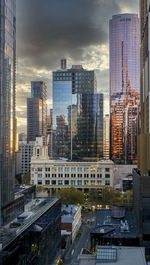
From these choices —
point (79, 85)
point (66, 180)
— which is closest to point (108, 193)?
point (66, 180)

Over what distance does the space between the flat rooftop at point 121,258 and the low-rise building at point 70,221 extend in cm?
1856

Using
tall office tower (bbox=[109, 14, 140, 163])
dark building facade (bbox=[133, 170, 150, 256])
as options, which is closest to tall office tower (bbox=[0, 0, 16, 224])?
dark building facade (bbox=[133, 170, 150, 256])

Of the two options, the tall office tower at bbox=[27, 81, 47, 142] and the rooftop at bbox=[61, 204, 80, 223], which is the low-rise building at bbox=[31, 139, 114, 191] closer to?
the rooftop at bbox=[61, 204, 80, 223]

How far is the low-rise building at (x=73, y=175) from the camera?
74000mm

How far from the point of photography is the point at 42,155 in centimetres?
7931

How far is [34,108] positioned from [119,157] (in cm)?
6298

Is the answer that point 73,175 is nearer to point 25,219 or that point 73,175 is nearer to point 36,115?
point 25,219

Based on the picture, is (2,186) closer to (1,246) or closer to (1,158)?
(1,158)

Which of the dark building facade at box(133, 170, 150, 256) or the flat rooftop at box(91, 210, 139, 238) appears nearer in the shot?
the dark building facade at box(133, 170, 150, 256)

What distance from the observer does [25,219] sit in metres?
25.1

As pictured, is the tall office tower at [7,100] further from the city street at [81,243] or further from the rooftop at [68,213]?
the rooftop at [68,213]

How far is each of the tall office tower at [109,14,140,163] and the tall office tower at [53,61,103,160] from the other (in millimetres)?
42232

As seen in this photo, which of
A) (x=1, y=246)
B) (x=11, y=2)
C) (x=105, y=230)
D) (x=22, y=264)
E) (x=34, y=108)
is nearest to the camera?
(x=1, y=246)

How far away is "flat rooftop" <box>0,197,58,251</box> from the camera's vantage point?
68.3 feet
